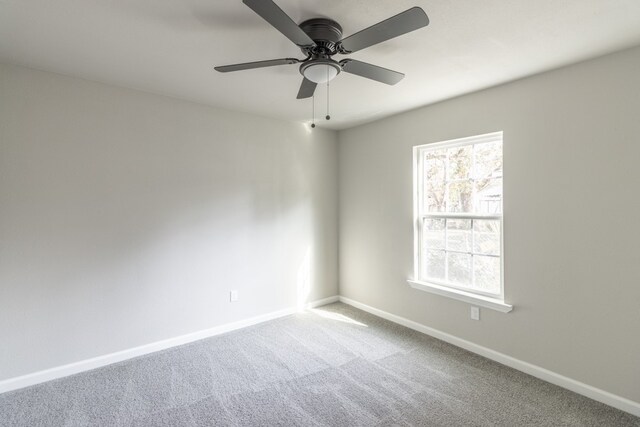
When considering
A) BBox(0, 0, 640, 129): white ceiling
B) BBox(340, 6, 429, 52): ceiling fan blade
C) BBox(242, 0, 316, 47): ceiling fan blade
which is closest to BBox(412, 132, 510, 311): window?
BBox(0, 0, 640, 129): white ceiling

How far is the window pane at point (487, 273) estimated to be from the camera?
2891 millimetres

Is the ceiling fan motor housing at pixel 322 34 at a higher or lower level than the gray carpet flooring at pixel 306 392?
higher

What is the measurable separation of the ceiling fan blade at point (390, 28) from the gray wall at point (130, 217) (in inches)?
85.7

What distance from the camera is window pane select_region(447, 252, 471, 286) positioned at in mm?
3113

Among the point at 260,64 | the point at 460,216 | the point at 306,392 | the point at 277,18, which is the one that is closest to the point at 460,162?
the point at 460,216

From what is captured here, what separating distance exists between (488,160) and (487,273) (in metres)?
1.07

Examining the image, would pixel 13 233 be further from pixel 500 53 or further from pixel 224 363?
pixel 500 53

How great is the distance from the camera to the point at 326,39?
1.83m

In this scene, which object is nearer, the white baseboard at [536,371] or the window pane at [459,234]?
the white baseboard at [536,371]

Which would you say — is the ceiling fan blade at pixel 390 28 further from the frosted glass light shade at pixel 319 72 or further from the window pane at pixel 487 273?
the window pane at pixel 487 273

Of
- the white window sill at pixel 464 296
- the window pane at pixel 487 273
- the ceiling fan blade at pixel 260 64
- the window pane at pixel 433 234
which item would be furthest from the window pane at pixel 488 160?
the ceiling fan blade at pixel 260 64

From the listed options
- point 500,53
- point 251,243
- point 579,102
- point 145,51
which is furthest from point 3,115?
point 579,102

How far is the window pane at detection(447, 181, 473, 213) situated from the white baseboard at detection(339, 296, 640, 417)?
1288 mm

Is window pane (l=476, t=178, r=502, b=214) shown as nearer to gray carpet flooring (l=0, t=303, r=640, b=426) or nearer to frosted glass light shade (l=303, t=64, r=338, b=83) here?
gray carpet flooring (l=0, t=303, r=640, b=426)
